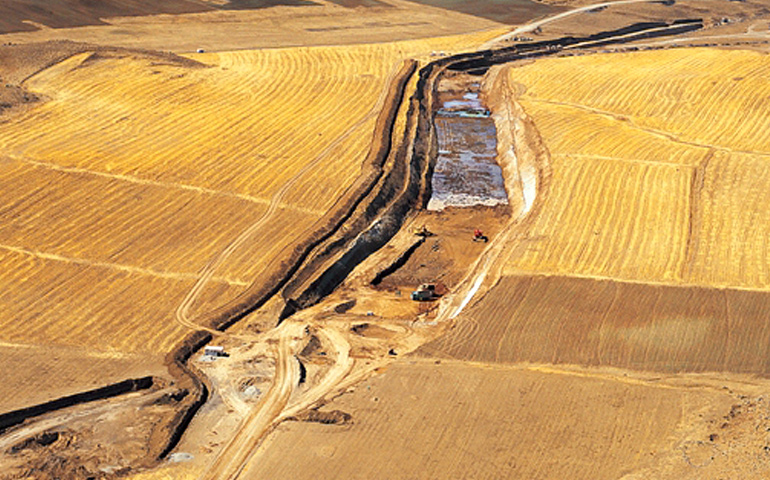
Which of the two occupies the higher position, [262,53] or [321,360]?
[262,53]

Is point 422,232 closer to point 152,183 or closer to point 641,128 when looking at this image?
point 152,183

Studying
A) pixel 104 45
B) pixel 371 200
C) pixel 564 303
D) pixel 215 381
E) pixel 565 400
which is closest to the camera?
pixel 565 400

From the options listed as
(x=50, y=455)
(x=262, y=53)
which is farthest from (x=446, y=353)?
(x=262, y=53)

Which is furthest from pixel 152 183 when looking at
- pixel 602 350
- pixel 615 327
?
pixel 602 350

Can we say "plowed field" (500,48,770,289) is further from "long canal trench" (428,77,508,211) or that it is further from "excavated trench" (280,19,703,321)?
"long canal trench" (428,77,508,211)

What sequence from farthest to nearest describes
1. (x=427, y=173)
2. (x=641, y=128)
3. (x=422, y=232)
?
1. (x=641, y=128)
2. (x=427, y=173)
3. (x=422, y=232)

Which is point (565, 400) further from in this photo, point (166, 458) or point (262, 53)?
point (262, 53)
